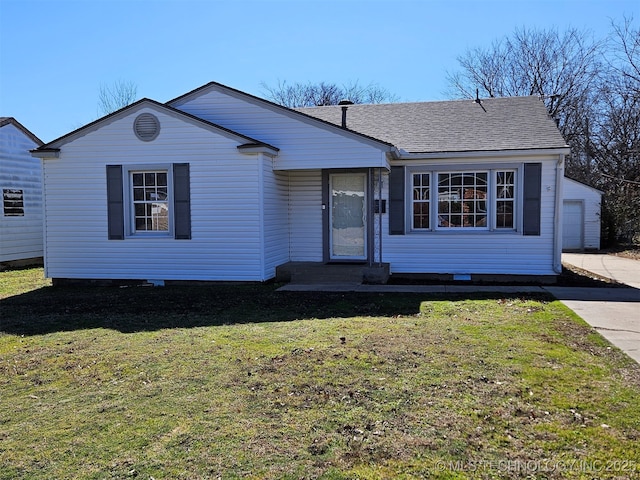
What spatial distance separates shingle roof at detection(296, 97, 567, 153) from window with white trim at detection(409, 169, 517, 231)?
25.6 inches

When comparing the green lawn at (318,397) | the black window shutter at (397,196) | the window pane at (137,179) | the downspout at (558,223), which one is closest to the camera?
the green lawn at (318,397)

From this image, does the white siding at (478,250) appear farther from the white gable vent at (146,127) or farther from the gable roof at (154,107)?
the white gable vent at (146,127)

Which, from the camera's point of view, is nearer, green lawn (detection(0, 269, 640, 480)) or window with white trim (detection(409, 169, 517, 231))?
green lawn (detection(0, 269, 640, 480))

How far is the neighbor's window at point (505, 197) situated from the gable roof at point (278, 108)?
100.0 inches

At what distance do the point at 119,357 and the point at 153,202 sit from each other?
6.10 m

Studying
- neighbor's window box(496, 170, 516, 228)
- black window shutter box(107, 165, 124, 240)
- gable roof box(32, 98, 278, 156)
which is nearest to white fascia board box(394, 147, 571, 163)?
neighbor's window box(496, 170, 516, 228)

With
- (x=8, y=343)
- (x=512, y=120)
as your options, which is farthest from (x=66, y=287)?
(x=512, y=120)

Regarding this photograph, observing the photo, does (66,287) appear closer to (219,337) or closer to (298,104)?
(219,337)

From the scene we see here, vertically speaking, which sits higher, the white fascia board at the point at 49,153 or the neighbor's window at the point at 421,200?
the white fascia board at the point at 49,153

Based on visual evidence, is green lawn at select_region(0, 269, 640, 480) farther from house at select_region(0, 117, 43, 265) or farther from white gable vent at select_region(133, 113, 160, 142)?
house at select_region(0, 117, 43, 265)

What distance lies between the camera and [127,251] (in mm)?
11125

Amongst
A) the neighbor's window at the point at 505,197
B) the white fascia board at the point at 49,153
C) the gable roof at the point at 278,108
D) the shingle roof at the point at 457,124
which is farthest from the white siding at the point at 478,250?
the white fascia board at the point at 49,153

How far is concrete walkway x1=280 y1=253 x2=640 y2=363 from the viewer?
20.7ft

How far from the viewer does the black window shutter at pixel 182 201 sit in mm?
10672
